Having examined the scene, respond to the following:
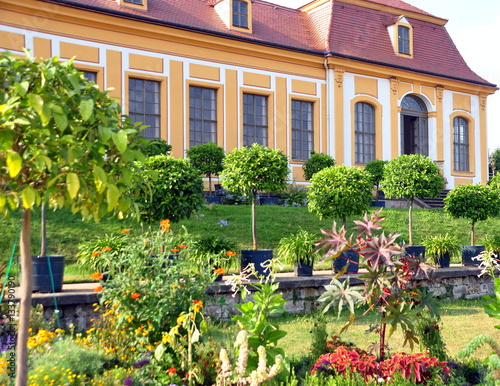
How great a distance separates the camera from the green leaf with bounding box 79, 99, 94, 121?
11.6 feet

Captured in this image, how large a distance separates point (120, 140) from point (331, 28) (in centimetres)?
2076

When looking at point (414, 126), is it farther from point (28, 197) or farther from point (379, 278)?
point (28, 197)

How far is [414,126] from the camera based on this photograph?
25.7 m

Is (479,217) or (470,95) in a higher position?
(470,95)

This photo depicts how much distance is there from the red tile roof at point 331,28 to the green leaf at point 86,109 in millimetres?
14960

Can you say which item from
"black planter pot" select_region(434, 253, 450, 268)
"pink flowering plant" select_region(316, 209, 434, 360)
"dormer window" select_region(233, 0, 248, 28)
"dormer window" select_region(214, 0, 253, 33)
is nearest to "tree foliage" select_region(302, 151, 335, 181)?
"dormer window" select_region(214, 0, 253, 33)

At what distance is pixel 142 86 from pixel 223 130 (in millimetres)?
3157

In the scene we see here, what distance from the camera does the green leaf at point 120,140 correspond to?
139 inches

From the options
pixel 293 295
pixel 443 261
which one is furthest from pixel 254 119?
pixel 293 295

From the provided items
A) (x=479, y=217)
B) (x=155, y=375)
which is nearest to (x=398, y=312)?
(x=155, y=375)

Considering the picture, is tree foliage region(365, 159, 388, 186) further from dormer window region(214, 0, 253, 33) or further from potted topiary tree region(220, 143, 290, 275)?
potted topiary tree region(220, 143, 290, 275)

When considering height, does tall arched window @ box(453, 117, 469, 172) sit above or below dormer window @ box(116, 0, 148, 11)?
below

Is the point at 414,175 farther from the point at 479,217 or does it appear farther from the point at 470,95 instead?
the point at 470,95

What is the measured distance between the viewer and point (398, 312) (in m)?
4.84
